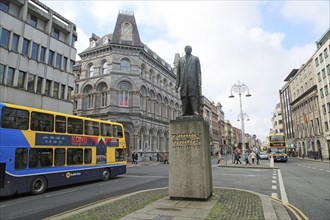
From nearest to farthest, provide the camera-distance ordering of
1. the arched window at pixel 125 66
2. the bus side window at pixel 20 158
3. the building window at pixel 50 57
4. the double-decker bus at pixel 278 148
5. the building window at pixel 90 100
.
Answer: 1. the bus side window at pixel 20 158
2. the building window at pixel 50 57
3. the double-decker bus at pixel 278 148
4. the arched window at pixel 125 66
5. the building window at pixel 90 100

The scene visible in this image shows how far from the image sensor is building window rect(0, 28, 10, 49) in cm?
2292

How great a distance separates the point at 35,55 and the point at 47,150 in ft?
59.2

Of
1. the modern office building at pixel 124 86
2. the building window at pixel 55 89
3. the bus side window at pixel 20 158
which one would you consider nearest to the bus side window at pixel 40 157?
the bus side window at pixel 20 158

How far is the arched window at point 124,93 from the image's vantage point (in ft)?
126

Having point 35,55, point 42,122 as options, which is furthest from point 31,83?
point 42,122

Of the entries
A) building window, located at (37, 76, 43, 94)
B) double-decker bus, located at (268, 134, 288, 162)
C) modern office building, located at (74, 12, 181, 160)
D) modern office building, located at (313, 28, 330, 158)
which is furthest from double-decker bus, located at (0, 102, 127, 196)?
modern office building, located at (313, 28, 330, 158)

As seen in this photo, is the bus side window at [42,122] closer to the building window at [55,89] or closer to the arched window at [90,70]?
the building window at [55,89]

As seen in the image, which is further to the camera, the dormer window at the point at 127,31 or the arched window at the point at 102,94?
the dormer window at the point at 127,31

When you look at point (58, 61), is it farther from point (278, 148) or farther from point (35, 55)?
point (278, 148)

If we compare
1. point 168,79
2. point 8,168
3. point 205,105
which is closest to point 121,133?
point 8,168

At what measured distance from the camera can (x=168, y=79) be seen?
5150cm

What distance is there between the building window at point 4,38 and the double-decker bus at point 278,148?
3676 cm

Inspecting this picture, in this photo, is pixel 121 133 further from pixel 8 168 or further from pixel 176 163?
pixel 176 163

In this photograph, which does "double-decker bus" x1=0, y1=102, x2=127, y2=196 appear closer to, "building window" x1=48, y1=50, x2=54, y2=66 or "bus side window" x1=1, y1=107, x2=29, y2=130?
"bus side window" x1=1, y1=107, x2=29, y2=130
